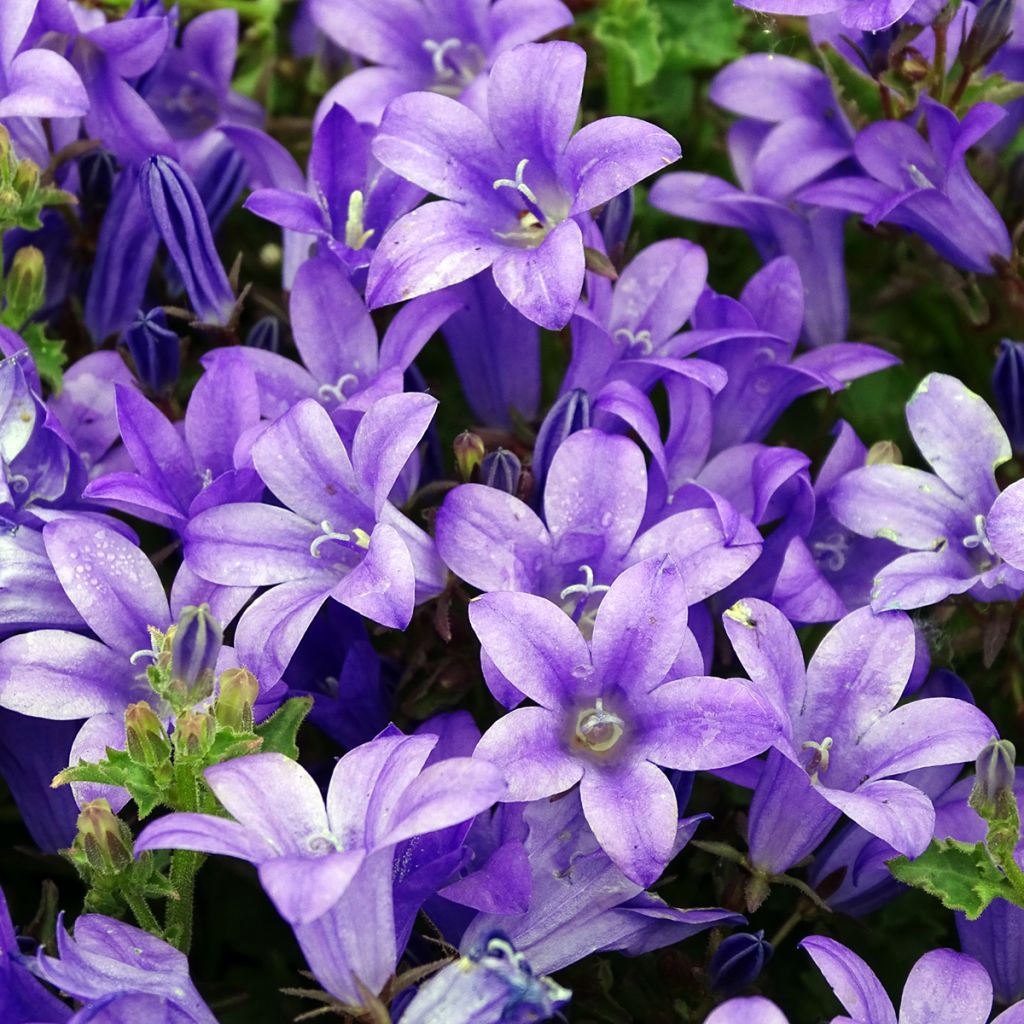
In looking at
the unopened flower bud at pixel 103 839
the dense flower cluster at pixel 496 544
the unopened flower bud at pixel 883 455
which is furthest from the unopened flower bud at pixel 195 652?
the unopened flower bud at pixel 883 455

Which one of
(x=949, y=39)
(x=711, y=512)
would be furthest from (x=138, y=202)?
(x=949, y=39)

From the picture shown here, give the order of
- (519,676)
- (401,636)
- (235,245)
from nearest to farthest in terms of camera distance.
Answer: (519,676) → (401,636) → (235,245)

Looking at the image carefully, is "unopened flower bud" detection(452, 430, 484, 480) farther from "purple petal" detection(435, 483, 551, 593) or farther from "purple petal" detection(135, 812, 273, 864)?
"purple petal" detection(135, 812, 273, 864)

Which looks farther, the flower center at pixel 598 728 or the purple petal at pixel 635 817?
the flower center at pixel 598 728

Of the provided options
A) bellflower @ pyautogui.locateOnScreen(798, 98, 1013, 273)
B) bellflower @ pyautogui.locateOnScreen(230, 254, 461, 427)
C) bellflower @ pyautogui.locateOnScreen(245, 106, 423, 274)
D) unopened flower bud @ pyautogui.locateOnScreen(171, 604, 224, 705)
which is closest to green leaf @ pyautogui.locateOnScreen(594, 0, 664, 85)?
bellflower @ pyautogui.locateOnScreen(798, 98, 1013, 273)

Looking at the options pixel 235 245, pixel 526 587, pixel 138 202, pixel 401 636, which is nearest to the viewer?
pixel 526 587

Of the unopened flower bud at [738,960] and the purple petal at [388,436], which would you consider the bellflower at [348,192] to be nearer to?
the purple petal at [388,436]

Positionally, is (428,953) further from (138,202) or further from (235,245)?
(235,245)
